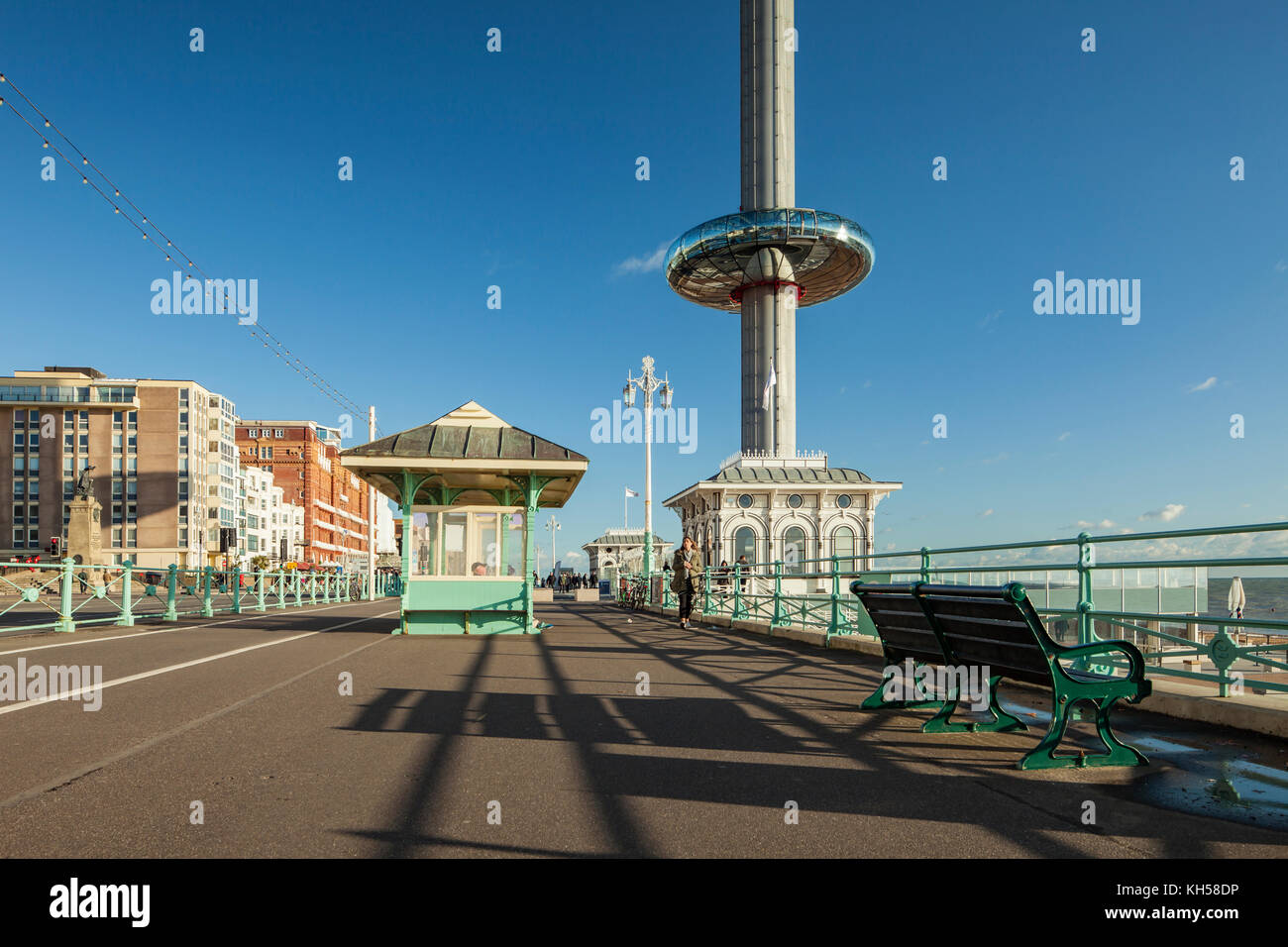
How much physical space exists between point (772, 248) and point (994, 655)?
227 feet

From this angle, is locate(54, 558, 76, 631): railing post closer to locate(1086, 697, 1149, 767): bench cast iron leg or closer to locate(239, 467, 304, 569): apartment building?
locate(1086, 697, 1149, 767): bench cast iron leg

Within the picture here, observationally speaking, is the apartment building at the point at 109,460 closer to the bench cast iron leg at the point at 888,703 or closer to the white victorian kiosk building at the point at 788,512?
the white victorian kiosk building at the point at 788,512

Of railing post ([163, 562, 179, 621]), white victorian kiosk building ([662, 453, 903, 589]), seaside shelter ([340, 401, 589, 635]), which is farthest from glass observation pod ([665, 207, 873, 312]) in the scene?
railing post ([163, 562, 179, 621])

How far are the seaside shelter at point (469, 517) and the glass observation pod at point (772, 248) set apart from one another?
56911 millimetres

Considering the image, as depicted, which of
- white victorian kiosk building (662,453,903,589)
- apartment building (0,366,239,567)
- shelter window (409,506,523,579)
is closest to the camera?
shelter window (409,506,523,579)

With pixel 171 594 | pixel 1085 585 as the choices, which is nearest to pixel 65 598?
pixel 171 594

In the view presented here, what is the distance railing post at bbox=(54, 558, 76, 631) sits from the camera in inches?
611

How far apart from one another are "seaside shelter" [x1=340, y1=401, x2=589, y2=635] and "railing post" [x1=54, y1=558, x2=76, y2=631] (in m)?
5.05

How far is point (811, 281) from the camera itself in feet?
266

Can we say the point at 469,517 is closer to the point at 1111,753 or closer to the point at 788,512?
the point at 1111,753

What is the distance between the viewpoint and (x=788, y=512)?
193 feet

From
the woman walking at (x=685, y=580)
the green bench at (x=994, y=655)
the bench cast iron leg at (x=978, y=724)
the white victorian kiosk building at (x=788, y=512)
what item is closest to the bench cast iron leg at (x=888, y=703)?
the green bench at (x=994, y=655)

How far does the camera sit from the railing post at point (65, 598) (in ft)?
50.9
